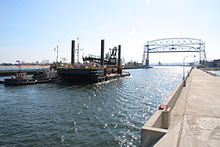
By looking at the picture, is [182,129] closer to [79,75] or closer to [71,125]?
[71,125]

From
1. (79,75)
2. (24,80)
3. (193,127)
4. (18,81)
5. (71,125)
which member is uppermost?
(79,75)

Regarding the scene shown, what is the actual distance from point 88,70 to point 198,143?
32.2m

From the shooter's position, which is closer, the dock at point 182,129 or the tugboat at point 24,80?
the dock at point 182,129

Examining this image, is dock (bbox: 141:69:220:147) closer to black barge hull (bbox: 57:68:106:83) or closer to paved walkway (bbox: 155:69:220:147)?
paved walkway (bbox: 155:69:220:147)

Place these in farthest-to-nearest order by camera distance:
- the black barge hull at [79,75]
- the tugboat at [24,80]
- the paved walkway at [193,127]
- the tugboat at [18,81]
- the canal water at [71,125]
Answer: the black barge hull at [79,75] < the tugboat at [24,80] < the tugboat at [18,81] < the canal water at [71,125] < the paved walkway at [193,127]

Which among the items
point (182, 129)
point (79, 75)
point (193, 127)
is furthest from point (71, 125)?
point (79, 75)

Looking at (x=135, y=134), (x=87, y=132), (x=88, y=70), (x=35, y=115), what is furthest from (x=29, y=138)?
(x=88, y=70)

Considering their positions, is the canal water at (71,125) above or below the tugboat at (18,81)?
below

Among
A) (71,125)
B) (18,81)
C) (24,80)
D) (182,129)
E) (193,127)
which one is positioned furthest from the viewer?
(24,80)

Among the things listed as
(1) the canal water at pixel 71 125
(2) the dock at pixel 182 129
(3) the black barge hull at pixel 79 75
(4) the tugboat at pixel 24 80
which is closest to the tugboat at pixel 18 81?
(4) the tugboat at pixel 24 80

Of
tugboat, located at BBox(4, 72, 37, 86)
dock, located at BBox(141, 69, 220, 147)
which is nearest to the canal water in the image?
dock, located at BBox(141, 69, 220, 147)

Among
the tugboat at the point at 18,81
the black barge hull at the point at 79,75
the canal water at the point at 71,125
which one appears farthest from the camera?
the black barge hull at the point at 79,75

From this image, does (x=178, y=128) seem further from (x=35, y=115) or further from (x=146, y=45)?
(x=146, y=45)

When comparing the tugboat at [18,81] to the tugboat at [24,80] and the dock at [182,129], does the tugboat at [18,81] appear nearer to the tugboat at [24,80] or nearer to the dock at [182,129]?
the tugboat at [24,80]
